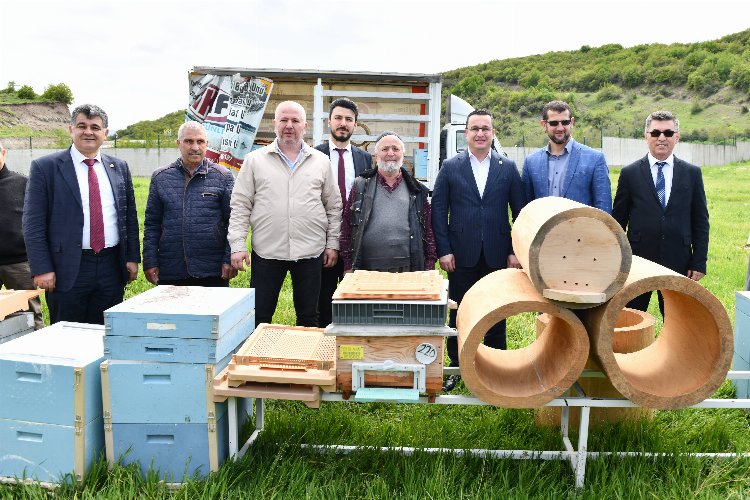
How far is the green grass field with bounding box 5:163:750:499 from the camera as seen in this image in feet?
10.8

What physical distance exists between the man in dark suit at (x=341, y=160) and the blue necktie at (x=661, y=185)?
2459 millimetres

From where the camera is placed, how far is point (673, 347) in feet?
12.3

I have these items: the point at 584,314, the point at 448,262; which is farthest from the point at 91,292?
the point at 584,314

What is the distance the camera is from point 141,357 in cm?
333

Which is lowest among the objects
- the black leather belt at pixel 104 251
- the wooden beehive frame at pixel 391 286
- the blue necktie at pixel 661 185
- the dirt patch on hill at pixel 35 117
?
the wooden beehive frame at pixel 391 286

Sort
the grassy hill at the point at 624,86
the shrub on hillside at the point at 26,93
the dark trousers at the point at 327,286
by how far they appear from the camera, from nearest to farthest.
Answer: the dark trousers at the point at 327,286, the grassy hill at the point at 624,86, the shrub on hillside at the point at 26,93

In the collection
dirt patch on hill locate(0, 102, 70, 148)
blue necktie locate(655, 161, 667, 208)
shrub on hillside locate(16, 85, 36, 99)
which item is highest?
shrub on hillside locate(16, 85, 36, 99)

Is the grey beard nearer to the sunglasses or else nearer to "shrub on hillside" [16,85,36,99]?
the sunglasses

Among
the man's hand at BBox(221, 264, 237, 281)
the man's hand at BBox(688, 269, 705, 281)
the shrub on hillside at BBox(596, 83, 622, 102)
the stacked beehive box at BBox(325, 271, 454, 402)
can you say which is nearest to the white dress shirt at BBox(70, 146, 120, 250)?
the man's hand at BBox(221, 264, 237, 281)

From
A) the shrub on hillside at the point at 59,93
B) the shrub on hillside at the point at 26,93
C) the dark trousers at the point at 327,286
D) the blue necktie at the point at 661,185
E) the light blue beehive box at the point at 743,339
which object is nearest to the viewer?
the light blue beehive box at the point at 743,339

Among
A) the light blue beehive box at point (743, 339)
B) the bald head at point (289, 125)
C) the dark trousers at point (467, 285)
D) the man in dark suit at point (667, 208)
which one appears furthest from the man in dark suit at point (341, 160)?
the light blue beehive box at point (743, 339)

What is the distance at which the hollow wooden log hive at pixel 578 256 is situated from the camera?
120 inches

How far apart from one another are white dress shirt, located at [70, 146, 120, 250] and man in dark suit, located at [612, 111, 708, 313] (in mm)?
4192

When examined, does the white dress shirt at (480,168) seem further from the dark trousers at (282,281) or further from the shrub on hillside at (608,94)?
the shrub on hillside at (608,94)
